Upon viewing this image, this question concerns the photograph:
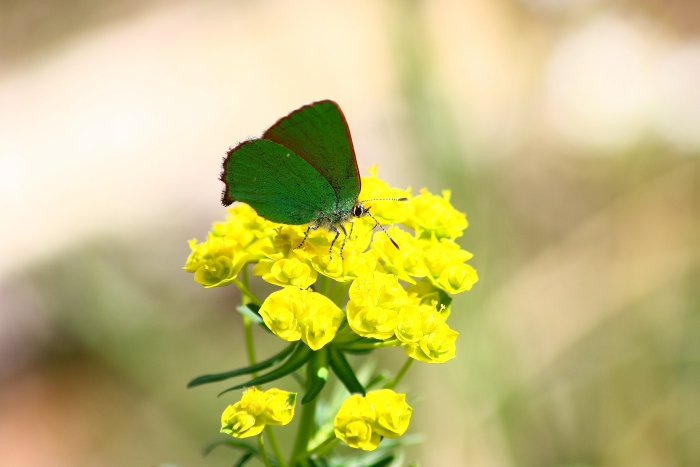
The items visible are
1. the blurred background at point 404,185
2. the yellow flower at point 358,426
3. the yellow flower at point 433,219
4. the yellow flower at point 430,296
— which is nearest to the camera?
the yellow flower at point 358,426

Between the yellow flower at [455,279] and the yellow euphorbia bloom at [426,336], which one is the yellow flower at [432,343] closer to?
the yellow euphorbia bloom at [426,336]

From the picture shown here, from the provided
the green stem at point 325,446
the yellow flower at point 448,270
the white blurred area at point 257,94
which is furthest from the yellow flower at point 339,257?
the white blurred area at point 257,94

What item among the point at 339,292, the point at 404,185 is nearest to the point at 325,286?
the point at 339,292

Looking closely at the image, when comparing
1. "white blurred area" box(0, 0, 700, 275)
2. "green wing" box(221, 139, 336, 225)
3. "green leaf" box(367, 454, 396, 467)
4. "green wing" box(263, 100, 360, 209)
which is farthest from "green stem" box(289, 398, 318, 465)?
"white blurred area" box(0, 0, 700, 275)

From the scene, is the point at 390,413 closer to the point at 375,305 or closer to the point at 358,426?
the point at 358,426

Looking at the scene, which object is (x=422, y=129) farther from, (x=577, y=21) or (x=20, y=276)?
(x=20, y=276)

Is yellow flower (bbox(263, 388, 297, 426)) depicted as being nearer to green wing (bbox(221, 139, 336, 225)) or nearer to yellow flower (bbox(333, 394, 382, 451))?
yellow flower (bbox(333, 394, 382, 451))
